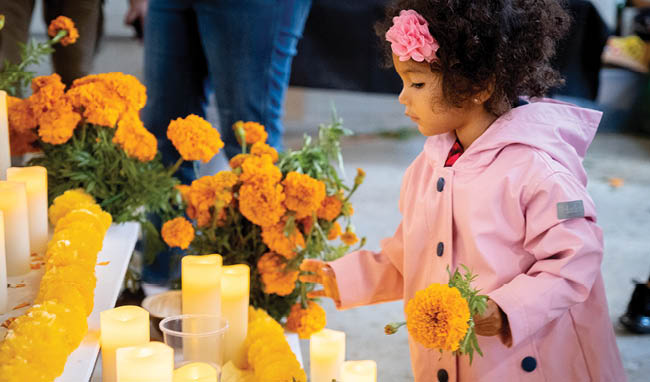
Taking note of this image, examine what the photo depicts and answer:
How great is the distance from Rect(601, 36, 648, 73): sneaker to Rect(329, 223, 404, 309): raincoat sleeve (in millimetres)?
4390

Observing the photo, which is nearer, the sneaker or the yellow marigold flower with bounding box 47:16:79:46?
the yellow marigold flower with bounding box 47:16:79:46

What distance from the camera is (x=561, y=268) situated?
1.25m

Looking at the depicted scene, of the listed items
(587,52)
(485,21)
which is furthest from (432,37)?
(587,52)

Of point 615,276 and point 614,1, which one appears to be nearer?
point 615,276

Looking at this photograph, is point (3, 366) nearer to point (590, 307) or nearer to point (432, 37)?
point (432, 37)

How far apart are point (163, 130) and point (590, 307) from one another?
140 centimetres

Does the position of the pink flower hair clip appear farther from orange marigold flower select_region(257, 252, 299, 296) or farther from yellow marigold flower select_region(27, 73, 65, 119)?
yellow marigold flower select_region(27, 73, 65, 119)

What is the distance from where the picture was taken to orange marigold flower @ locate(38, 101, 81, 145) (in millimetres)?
1656

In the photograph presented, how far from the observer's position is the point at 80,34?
8.70 ft

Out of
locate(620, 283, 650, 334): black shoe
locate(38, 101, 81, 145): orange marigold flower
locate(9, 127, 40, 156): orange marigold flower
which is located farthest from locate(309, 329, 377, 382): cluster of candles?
locate(620, 283, 650, 334): black shoe

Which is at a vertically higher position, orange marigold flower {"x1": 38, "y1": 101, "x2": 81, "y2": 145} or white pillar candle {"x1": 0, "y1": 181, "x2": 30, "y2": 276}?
orange marigold flower {"x1": 38, "y1": 101, "x2": 81, "y2": 145}

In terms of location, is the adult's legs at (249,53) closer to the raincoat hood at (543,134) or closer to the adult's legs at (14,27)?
the adult's legs at (14,27)

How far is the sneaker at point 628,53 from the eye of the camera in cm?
548

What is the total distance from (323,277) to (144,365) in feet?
1.89
